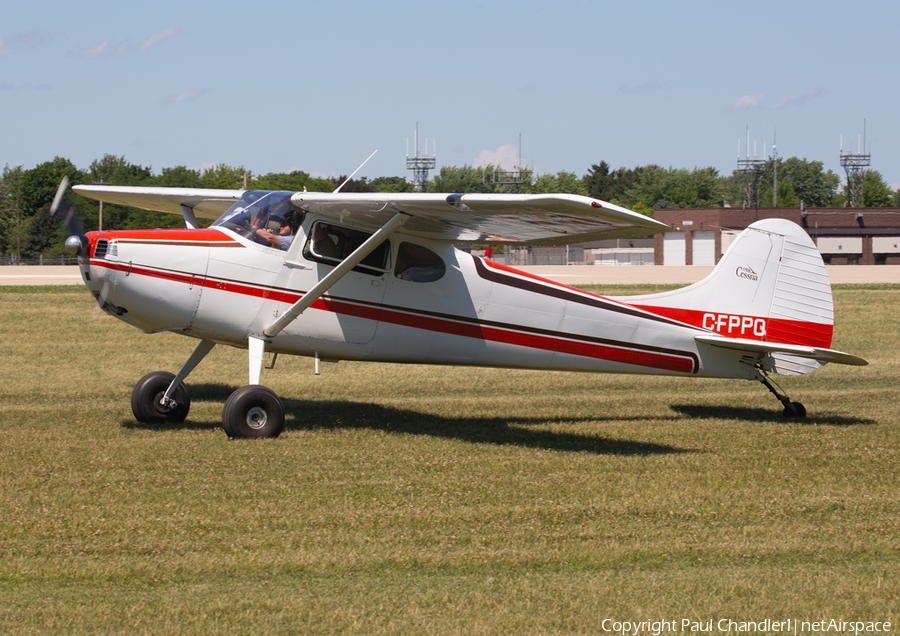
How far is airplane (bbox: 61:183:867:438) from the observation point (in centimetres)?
914

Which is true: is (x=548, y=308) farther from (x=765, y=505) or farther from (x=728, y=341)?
(x=765, y=505)

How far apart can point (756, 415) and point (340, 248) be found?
627 centimetres

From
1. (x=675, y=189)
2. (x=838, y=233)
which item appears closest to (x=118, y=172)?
(x=838, y=233)

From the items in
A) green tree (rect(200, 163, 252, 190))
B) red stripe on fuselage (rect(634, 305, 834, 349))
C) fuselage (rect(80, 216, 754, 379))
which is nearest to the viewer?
fuselage (rect(80, 216, 754, 379))

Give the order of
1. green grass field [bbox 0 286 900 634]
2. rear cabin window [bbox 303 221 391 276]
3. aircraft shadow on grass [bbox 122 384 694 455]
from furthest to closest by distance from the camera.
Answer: rear cabin window [bbox 303 221 391 276]
aircraft shadow on grass [bbox 122 384 694 455]
green grass field [bbox 0 286 900 634]

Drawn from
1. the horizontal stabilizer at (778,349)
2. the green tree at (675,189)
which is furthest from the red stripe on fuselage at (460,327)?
the green tree at (675,189)

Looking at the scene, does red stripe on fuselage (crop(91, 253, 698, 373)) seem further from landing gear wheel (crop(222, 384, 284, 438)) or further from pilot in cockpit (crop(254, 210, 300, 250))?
landing gear wheel (crop(222, 384, 284, 438))

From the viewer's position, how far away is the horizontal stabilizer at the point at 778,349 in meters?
10.2

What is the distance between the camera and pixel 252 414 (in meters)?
9.34

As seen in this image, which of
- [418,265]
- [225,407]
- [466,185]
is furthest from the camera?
[466,185]

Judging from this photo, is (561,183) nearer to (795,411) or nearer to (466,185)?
(466,185)

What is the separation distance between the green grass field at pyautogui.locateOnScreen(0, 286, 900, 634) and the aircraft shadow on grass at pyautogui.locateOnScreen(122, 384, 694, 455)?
0.07 meters

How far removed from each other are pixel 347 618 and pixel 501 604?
0.87 m

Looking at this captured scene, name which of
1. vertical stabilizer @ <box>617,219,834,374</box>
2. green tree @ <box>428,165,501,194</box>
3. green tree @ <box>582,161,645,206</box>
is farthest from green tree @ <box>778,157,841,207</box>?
vertical stabilizer @ <box>617,219,834,374</box>
